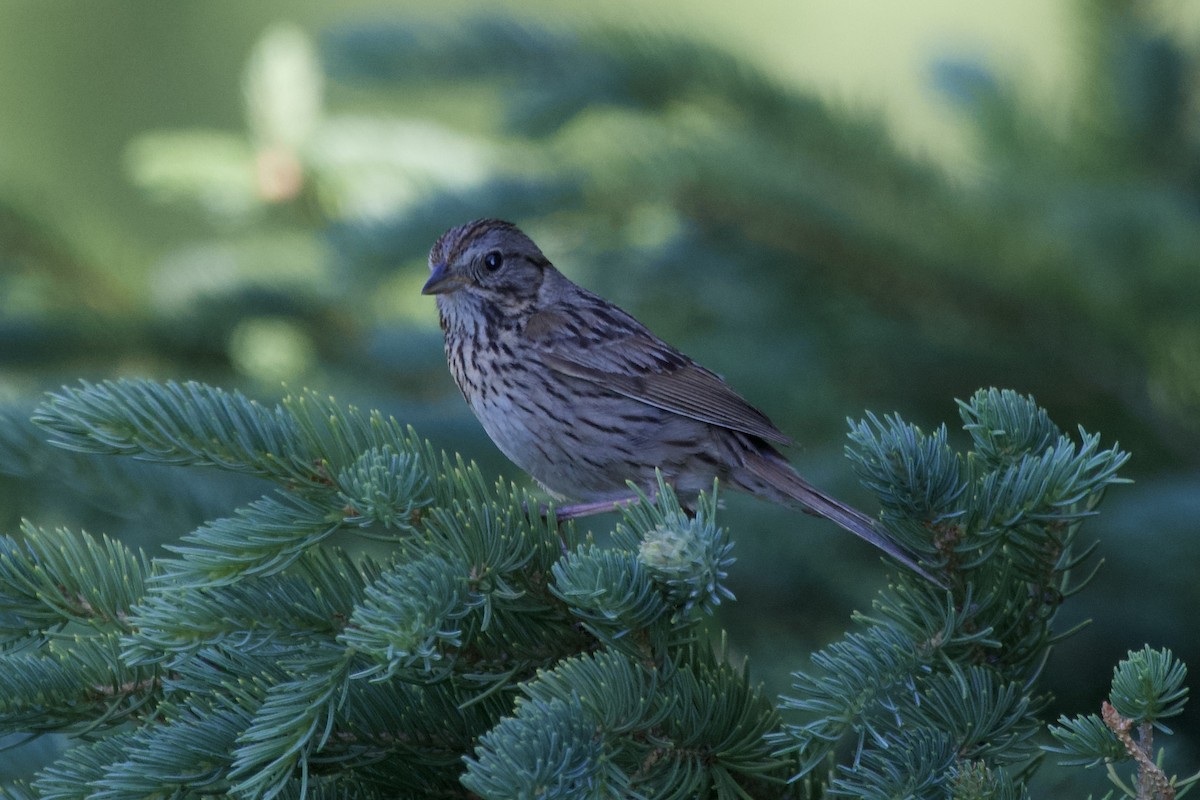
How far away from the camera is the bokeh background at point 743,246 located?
142 inches

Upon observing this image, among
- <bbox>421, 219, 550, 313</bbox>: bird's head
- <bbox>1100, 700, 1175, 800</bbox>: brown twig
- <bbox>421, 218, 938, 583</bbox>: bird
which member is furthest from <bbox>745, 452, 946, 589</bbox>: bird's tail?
<bbox>421, 219, 550, 313</bbox>: bird's head

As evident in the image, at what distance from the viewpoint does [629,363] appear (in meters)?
3.95

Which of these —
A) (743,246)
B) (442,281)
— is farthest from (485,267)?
(743,246)

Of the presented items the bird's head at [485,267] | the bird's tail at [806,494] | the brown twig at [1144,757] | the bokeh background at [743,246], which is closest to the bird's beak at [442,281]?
the bird's head at [485,267]

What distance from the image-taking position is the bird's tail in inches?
112

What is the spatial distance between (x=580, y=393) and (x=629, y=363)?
227 millimetres

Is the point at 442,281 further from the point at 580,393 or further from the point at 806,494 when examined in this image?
the point at 806,494

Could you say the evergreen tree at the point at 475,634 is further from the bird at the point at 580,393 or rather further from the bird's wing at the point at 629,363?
the bird's wing at the point at 629,363

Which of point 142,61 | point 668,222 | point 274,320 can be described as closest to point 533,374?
point 668,222

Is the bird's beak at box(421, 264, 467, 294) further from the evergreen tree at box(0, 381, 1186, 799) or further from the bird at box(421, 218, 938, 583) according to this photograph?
the evergreen tree at box(0, 381, 1186, 799)

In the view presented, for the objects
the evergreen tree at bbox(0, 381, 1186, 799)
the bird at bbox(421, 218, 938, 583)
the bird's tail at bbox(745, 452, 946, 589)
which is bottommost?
the evergreen tree at bbox(0, 381, 1186, 799)

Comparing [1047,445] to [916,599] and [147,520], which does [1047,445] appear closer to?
[916,599]

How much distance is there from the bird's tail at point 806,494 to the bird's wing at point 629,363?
139 mm

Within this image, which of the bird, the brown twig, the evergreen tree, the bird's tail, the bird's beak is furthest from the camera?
the bird's beak
